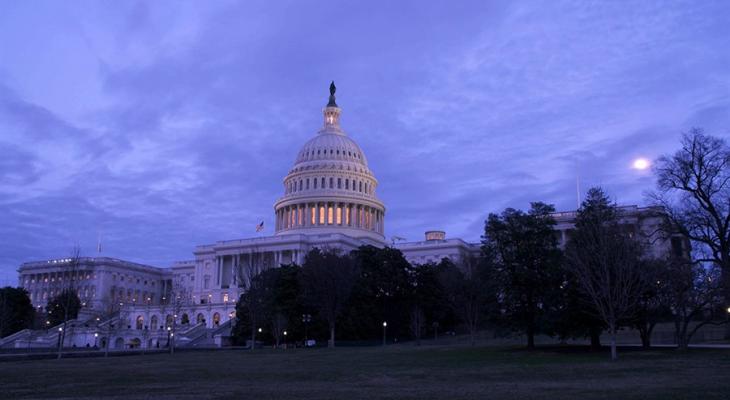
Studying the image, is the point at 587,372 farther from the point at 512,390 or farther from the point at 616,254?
the point at 616,254

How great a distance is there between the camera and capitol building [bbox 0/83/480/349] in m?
119

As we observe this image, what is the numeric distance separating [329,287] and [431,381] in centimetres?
4600

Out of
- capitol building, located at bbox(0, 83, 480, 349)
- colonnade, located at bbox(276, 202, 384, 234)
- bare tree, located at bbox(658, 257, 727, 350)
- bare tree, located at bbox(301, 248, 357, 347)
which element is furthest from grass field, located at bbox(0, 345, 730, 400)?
colonnade, located at bbox(276, 202, 384, 234)

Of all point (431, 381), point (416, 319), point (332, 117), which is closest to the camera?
point (431, 381)

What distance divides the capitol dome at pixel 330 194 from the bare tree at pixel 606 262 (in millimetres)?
94588

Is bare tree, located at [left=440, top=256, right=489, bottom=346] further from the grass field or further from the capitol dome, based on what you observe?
the capitol dome

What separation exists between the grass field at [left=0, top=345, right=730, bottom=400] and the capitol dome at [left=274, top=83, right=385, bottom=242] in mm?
104020

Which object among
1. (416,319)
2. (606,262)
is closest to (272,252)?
(416,319)

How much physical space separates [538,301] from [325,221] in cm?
9611

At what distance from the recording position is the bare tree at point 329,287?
240 ft

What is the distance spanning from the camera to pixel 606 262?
4234cm

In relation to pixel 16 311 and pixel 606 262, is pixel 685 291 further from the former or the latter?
pixel 16 311

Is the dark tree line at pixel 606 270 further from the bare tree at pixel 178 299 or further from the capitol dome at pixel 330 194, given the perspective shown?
the capitol dome at pixel 330 194

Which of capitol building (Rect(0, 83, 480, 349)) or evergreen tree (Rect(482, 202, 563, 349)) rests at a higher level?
capitol building (Rect(0, 83, 480, 349))
